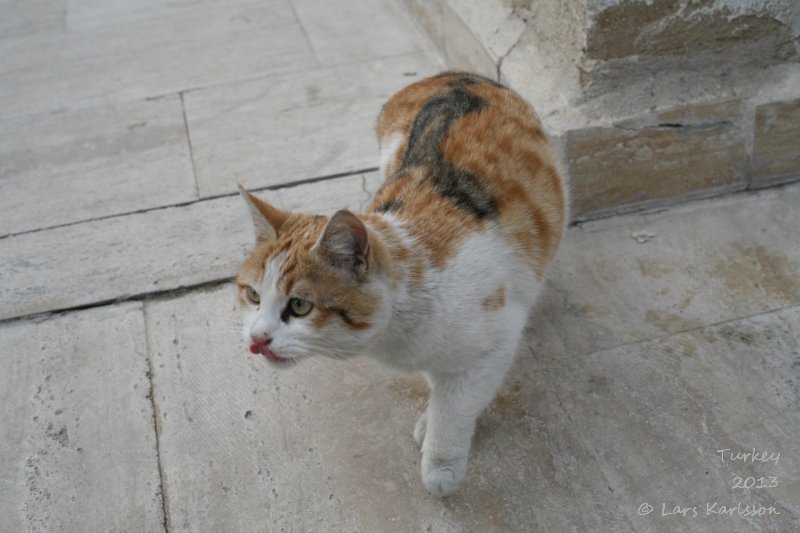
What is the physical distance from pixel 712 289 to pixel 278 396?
6.05ft

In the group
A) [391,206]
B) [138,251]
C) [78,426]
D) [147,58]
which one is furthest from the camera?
[147,58]

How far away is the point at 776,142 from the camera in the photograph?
3.43 meters

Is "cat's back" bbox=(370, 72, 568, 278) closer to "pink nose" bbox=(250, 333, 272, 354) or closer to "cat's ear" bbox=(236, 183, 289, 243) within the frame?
"cat's ear" bbox=(236, 183, 289, 243)

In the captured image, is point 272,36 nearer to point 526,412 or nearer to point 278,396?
point 278,396

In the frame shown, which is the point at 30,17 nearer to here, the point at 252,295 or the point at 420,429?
the point at 252,295

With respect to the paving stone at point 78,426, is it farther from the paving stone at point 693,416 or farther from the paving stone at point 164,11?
the paving stone at point 164,11

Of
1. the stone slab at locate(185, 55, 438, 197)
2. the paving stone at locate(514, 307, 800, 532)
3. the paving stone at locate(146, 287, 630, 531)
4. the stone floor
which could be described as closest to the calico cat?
the paving stone at locate(146, 287, 630, 531)

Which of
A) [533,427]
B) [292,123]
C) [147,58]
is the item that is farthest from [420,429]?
[147,58]

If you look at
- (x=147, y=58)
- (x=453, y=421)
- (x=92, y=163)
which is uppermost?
(x=453, y=421)

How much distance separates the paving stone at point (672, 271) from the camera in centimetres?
291

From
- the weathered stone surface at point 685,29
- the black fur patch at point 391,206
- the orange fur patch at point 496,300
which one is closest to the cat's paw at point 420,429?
the orange fur patch at point 496,300

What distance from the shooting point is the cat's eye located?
6.93 feet

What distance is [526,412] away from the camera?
8.53 feet

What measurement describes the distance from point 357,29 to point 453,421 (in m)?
4.00
